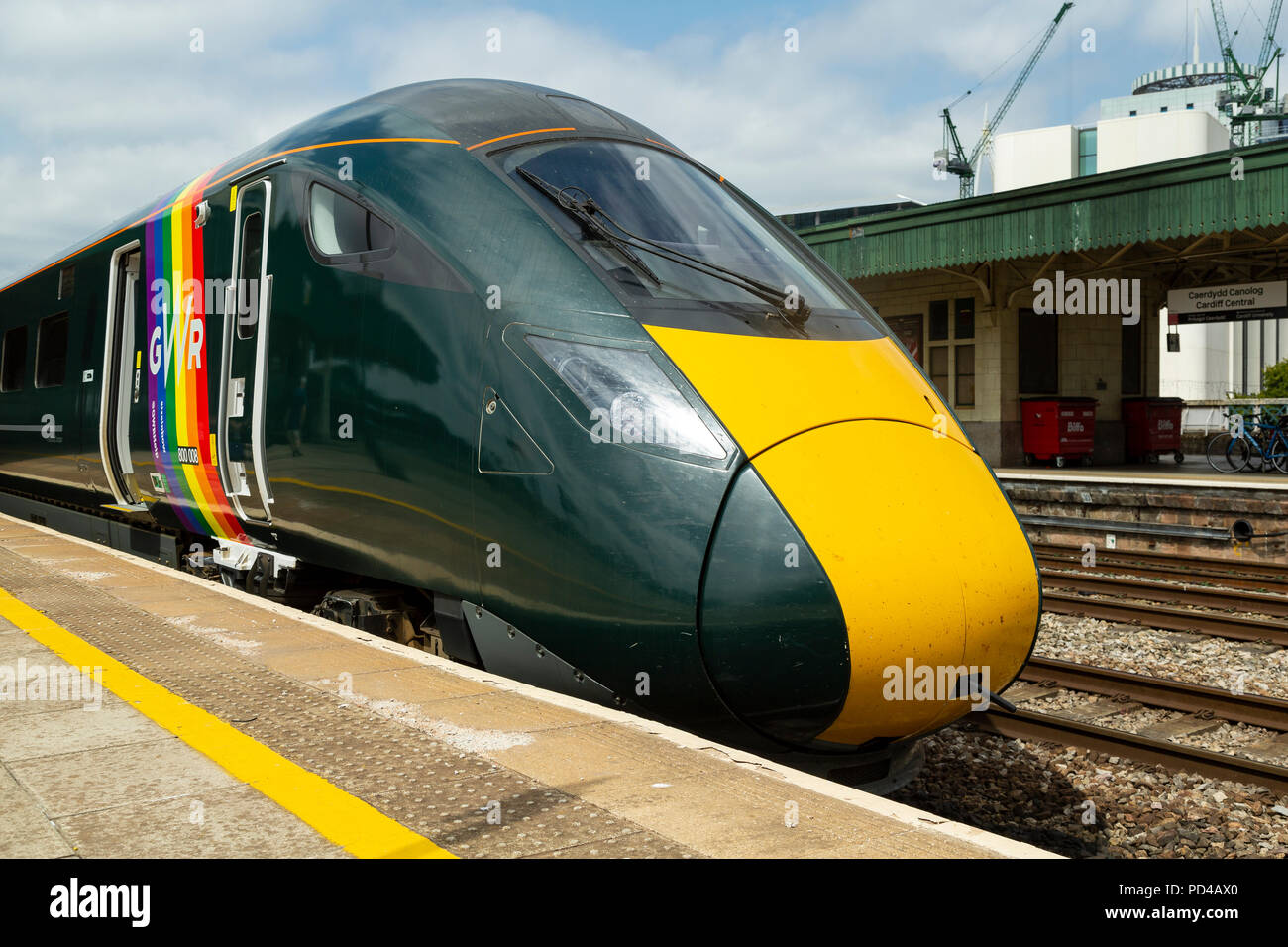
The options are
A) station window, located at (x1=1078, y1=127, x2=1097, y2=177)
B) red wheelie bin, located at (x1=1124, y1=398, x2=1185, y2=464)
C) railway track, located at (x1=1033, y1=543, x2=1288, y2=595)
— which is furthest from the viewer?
station window, located at (x1=1078, y1=127, x2=1097, y2=177)

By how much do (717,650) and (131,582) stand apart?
4.50 metres

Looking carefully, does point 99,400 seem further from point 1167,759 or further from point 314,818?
point 1167,759

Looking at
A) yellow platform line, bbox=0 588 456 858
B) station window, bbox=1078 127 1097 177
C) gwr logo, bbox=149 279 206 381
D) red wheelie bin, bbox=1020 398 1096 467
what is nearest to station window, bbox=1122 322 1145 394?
red wheelie bin, bbox=1020 398 1096 467

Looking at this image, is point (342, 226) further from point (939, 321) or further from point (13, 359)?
point (939, 321)

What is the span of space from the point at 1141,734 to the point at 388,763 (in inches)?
183

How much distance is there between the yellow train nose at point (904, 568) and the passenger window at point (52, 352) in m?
7.36

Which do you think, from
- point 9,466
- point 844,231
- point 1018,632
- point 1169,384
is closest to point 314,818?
point 1018,632

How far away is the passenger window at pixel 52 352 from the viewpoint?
921cm

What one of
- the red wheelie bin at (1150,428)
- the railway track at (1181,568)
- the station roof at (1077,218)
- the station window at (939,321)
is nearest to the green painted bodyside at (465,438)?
the railway track at (1181,568)

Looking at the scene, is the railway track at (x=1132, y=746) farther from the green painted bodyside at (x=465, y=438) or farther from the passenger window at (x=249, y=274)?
the passenger window at (x=249, y=274)

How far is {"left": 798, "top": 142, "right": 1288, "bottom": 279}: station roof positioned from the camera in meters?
14.9

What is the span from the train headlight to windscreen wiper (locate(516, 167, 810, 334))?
0.56 m

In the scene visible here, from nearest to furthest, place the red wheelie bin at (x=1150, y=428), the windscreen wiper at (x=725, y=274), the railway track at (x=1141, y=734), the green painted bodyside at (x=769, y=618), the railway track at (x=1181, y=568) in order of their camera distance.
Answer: the green painted bodyside at (x=769, y=618) < the windscreen wiper at (x=725, y=274) < the railway track at (x=1141, y=734) < the railway track at (x=1181, y=568) < the red wheelie bin at (x=1150, y=428)
